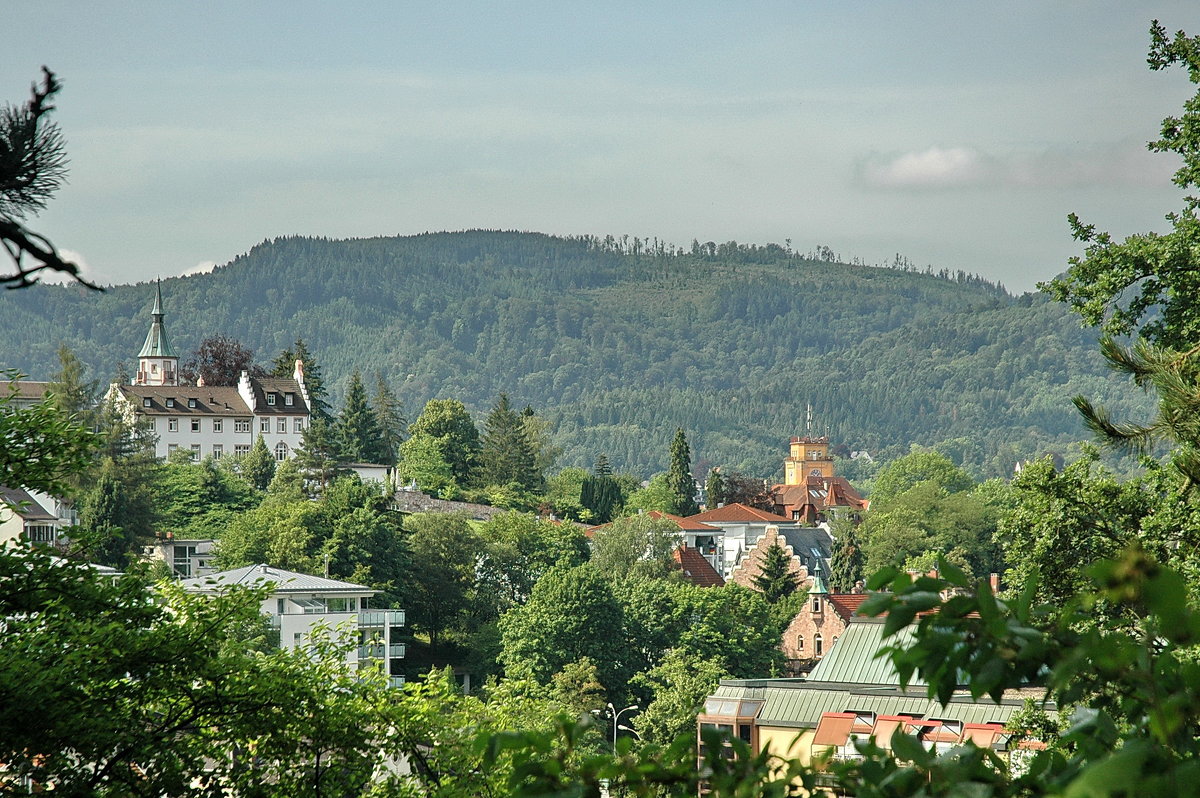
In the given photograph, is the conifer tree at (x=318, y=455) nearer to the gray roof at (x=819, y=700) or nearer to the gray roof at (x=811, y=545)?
the gray roof at (x=811, y=545)

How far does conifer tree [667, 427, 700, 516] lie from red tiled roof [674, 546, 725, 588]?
26501 mm

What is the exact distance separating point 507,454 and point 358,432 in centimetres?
1432

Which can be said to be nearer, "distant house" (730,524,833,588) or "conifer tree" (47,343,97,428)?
"conifer tree" (47,343,97,428)

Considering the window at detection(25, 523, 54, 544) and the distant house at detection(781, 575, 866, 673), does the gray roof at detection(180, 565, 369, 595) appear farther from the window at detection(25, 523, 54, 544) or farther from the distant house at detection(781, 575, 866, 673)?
the distant house at detection(781, 575, 866, 673)

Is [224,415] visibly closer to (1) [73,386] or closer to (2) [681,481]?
(1) [73,386]

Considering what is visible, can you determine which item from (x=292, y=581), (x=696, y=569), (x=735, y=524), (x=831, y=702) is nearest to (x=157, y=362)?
(x=735, y=524)

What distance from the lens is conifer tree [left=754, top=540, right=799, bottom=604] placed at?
300 feet

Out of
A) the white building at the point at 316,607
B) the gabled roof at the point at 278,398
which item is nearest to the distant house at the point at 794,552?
the white building at the point at 316,607

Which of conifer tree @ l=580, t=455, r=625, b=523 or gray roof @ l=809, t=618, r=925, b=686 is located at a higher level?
gray roof @ l=809, t=618, r=925, b=686

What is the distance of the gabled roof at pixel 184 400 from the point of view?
Answer: 10712 cm

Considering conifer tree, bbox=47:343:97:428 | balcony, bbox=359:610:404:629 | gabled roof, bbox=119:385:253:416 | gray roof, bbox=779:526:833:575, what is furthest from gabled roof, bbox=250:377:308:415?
balcony, bbox=359:610:404:629

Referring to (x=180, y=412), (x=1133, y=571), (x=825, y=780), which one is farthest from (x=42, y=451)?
(x=180, y=412)

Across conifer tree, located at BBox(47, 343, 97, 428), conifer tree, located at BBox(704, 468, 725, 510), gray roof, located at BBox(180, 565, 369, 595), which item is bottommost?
conifer tree, located at BBox(704, 468, 725, 510)

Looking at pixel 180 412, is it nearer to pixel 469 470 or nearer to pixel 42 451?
pixel 469 470
